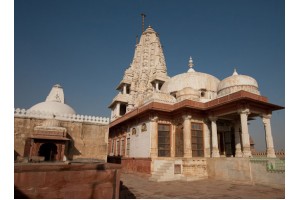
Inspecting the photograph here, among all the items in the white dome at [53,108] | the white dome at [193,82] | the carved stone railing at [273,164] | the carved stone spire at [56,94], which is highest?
the white dome at [193,82]

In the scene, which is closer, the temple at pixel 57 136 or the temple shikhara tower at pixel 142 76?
the temple at pixel 57 136

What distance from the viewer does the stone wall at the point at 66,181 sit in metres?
4.98

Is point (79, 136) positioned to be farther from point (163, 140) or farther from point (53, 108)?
point (163, 140)

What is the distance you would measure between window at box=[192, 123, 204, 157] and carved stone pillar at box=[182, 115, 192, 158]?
627 mm

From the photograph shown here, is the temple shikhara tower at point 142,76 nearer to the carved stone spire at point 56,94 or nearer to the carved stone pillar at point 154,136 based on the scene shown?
the carved stone spire at point 56,94

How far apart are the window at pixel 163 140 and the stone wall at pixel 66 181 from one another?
11090 millimetres

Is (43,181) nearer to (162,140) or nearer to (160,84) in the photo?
(162,140)

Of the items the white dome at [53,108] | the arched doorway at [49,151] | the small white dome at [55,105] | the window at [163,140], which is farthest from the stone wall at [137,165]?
the white dome at [53,108]

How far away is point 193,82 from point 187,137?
8.99 meters

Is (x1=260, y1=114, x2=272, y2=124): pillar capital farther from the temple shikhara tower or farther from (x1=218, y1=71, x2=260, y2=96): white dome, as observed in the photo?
the temple shikhara tower

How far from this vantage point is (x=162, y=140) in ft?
56.9

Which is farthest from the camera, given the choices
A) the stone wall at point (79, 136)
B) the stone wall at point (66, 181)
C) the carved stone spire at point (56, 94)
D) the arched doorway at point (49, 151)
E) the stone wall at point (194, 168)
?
the carved stone spire at point (56, 94)

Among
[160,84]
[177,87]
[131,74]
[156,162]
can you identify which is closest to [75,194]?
[156,162]

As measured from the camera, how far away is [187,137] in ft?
54.1
